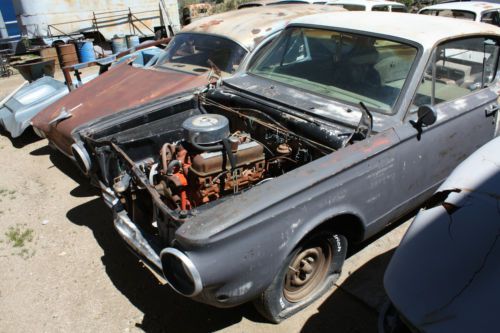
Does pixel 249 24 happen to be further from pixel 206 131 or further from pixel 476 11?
pixel 476 11

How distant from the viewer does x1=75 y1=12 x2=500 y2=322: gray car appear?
224 cm

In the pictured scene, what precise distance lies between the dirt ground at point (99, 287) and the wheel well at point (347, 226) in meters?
0.42

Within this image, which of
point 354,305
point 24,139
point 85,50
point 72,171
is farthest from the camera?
point 85,50

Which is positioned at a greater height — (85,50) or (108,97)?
(108,97)

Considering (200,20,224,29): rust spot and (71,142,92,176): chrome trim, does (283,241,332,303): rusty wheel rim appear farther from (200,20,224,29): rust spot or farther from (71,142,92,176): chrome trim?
(200,20,224,29): rust spot

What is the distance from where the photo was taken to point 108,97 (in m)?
4.90

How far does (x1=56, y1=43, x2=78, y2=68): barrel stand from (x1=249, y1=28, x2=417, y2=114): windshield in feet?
27.6

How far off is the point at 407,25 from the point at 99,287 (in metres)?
3.22

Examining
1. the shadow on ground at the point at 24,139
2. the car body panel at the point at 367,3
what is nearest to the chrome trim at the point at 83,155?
the shadow on ground at the point at 24,139

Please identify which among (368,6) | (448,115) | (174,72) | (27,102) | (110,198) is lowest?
(110,198)

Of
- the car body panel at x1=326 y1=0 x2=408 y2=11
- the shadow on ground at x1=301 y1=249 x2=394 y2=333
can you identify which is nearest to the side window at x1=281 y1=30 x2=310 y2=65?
the shadow on ground at x1=301 y1=249 x2=394 y2=333

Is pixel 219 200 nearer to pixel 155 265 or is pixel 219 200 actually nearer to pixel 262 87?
pixel 155 265

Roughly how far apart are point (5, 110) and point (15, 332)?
14.0ft

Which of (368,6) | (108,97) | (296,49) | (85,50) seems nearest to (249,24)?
(296,49)
